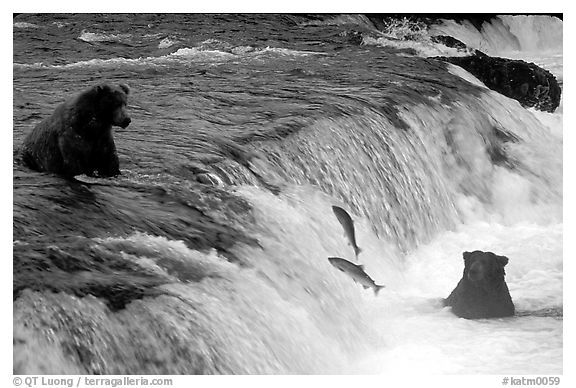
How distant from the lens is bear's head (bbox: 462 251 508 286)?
6.23m

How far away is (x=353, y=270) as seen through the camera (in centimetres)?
615

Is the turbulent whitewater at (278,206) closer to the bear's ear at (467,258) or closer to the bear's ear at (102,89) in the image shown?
the bear's ear at (467,258)

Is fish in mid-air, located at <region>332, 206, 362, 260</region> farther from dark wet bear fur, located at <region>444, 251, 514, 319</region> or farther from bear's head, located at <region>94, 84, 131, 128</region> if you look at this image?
bear's head, located at <region>94, 84, 131, 128</region>

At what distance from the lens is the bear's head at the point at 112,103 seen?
5.66 meters

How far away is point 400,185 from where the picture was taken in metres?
7.96

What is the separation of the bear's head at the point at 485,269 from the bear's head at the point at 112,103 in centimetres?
241

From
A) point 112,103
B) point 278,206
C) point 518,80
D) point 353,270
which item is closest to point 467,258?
point 353,270

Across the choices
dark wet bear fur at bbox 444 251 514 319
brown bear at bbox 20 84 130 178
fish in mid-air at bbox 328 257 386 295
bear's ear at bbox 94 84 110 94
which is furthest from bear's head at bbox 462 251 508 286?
bear's ear at bbox 94 84 110 94

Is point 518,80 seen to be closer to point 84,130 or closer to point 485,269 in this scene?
point 485,269

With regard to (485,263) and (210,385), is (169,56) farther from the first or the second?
(210,385)
